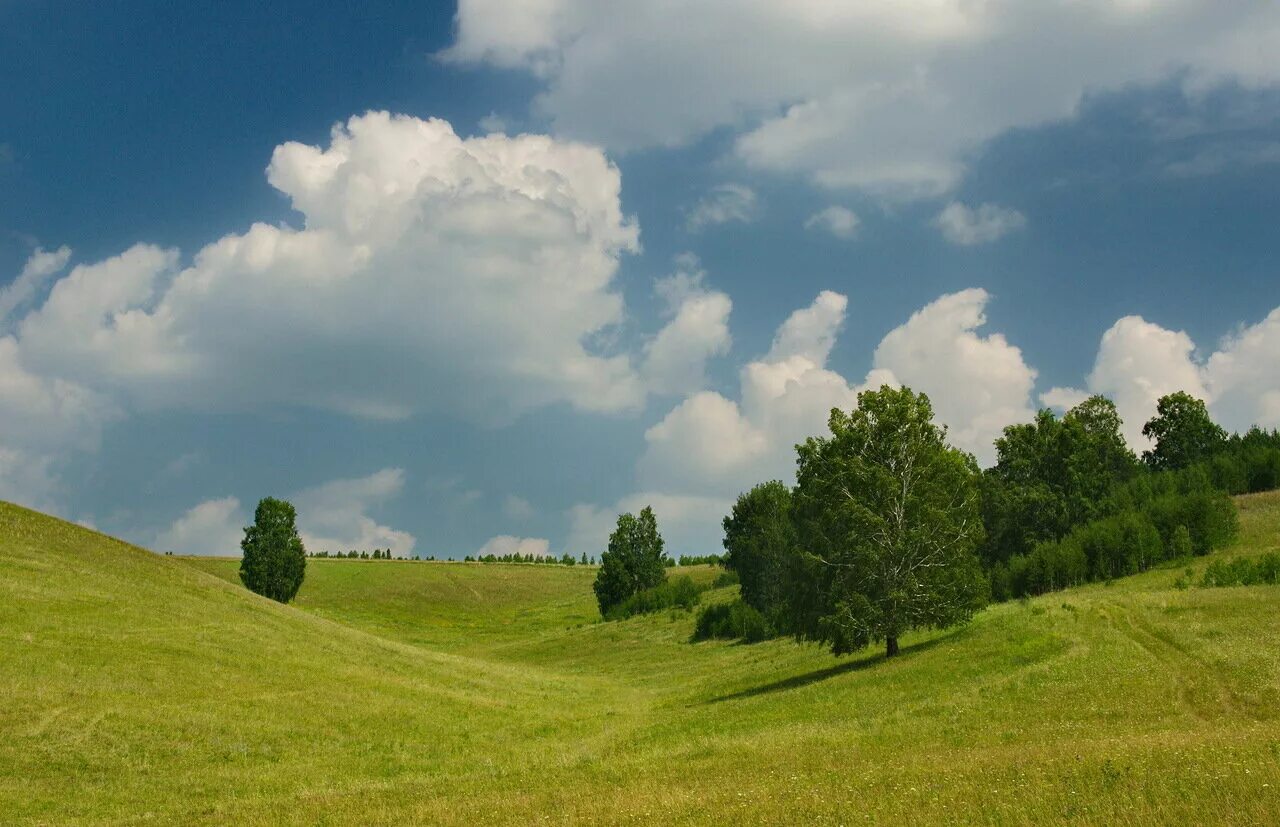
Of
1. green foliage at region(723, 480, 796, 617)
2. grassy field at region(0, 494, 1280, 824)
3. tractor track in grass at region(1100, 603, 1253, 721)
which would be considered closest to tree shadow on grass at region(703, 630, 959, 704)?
grassy field at region(0, 494, 1280, 824)

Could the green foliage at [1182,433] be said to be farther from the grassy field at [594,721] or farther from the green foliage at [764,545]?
the grassy field at [594,721]

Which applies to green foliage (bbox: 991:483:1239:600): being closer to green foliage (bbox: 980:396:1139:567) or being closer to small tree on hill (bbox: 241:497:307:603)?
green foliage (bbox: 980:396:1139:567)

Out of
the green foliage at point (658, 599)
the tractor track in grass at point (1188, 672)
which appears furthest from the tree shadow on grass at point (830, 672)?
the green foliage at point (658, 599)

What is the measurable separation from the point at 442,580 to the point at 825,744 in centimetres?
17470

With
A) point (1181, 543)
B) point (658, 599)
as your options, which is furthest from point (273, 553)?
point (1181, 543)

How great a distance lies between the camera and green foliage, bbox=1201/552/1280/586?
226 feet

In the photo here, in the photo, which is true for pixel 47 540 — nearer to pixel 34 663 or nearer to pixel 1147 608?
pixel 34 663

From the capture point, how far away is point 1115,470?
5463 inches

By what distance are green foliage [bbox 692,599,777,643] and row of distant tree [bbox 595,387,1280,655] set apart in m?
0.24

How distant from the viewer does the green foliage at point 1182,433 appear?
153 m

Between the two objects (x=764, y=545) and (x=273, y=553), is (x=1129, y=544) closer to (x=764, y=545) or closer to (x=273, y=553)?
(x=764, y=545)

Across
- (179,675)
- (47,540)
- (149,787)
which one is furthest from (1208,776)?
(47,540)

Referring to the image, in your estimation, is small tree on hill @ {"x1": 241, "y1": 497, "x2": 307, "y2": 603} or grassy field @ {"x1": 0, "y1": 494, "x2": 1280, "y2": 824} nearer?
grassy field @ {"x1": 0, "y1": 494, "x2": 1280, "y2": 824}

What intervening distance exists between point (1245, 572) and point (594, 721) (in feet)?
189
